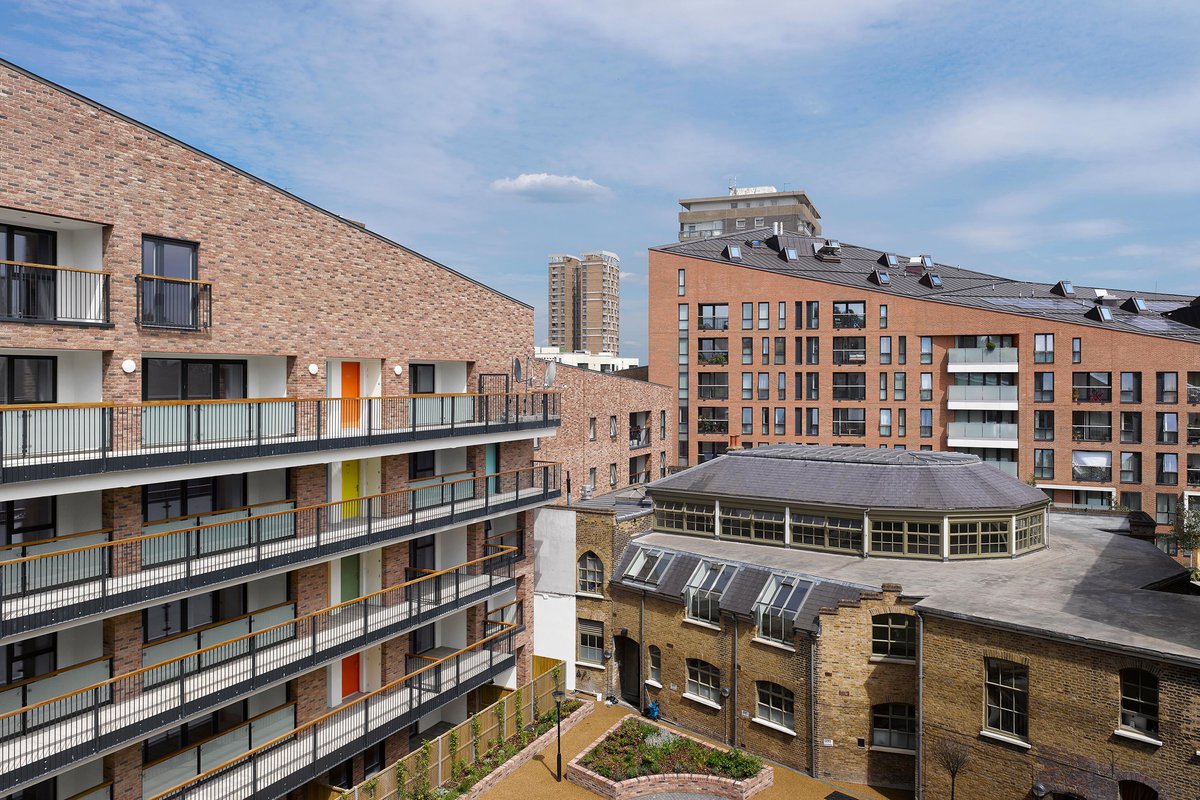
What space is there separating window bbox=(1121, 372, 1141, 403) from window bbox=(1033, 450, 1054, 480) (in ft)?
15.9

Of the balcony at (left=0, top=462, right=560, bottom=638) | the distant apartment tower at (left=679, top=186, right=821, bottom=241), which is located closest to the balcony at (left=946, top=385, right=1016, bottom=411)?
the balcony at (left=0, top=462, right=560, bottom=638)

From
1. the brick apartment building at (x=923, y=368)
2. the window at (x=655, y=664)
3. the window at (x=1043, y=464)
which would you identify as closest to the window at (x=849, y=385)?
the brick apartment building at (x=923, y=368)

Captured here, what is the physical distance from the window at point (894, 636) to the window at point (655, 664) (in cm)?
804

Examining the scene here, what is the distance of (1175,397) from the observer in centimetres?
4500

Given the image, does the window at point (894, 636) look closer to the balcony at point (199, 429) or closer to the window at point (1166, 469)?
the balcony at point (199, 429)

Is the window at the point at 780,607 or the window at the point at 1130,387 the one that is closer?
the window at the point at 780,607

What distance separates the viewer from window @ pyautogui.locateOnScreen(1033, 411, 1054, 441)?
157 ft

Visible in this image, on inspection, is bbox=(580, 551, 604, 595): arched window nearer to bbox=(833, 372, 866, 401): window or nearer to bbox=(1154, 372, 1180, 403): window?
bbox=(833, 372, 866, 401): window

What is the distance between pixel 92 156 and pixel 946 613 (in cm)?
2259

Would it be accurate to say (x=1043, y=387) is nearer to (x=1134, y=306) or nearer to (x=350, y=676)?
(x=1134, y=306)

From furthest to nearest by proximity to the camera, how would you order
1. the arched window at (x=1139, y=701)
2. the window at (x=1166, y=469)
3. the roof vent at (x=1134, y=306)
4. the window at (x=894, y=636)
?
the roof vent at (x=1134, y=306), the window at (x=1166, y=469), the window at (x=894, y=636), the arched window at (x=1139, y=701)

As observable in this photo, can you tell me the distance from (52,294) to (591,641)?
21473 mm

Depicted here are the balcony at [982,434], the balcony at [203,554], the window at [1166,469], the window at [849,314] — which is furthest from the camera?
the window at [849,314]

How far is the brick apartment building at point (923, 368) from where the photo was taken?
151ft
